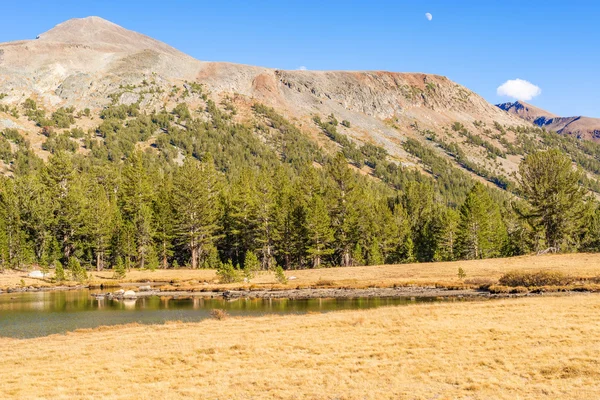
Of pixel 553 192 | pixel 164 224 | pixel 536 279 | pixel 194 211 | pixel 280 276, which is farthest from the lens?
pixel 164 224

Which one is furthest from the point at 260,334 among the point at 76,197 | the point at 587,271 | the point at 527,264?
the point at 76,197

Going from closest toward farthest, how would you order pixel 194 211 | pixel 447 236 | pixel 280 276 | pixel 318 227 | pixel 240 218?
pixel 280 276, pixel 318 227, pixel 194 211, pixel 240 218, pixel 447 236

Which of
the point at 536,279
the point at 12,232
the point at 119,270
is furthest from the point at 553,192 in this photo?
the point at 12,232

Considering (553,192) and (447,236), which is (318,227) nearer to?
(447,236)

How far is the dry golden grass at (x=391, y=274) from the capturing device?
5688 centimetres

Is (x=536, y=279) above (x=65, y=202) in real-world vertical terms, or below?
below

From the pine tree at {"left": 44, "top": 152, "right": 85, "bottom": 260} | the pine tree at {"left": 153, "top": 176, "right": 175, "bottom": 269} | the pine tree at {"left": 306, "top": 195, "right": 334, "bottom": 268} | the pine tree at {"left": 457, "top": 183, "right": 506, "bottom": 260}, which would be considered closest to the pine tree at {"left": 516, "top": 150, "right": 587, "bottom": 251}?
the pine tree at {"left": 457, "top": 183, "right": 506, "bottom": 260}

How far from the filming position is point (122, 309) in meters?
47.4

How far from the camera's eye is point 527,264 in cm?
6094

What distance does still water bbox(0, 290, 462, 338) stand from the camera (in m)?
38.7

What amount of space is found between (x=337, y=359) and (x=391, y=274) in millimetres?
45385

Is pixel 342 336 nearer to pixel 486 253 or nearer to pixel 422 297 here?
pixel 422 297

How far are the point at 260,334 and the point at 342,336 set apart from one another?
4931 mm

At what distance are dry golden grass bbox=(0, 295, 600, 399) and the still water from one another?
8271 millimetres
